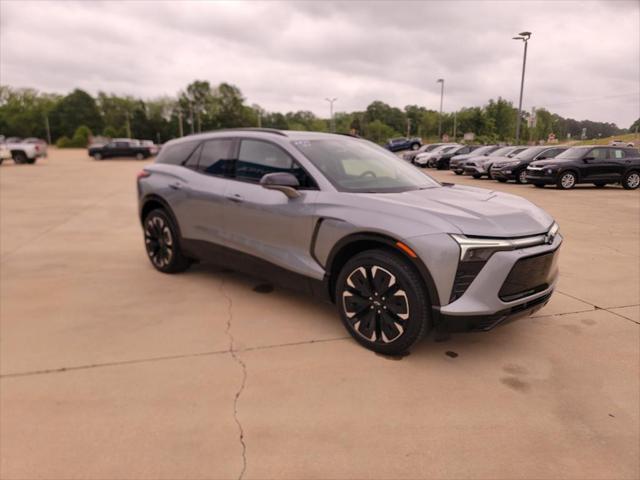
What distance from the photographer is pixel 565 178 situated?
15211 millimetres

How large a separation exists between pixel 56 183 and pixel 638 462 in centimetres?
1905

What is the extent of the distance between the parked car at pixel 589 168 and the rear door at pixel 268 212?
45.8 feet

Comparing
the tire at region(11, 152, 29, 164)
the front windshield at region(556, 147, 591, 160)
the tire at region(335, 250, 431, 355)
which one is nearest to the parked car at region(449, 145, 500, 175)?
the front windshield at region(556, 147, 591, 160)

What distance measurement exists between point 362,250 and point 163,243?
2.80 m

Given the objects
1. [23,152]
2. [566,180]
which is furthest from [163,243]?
[23,152]

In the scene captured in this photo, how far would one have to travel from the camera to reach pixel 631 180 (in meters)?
15.4

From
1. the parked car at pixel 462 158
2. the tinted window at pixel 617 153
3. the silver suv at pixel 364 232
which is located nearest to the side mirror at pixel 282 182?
the silver suv at pixel 364 232

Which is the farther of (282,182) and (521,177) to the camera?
(521,177)

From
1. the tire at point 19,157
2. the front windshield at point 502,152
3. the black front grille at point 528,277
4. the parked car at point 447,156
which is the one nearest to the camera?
the black front grille at point 528,277

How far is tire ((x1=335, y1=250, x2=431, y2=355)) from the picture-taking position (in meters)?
3.01

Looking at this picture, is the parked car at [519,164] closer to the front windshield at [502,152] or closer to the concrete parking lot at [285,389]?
the front windshield at [502,152]

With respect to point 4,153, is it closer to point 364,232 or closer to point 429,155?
point 429,155

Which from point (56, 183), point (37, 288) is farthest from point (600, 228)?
point (56, 183)

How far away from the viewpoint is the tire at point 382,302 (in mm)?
3006
